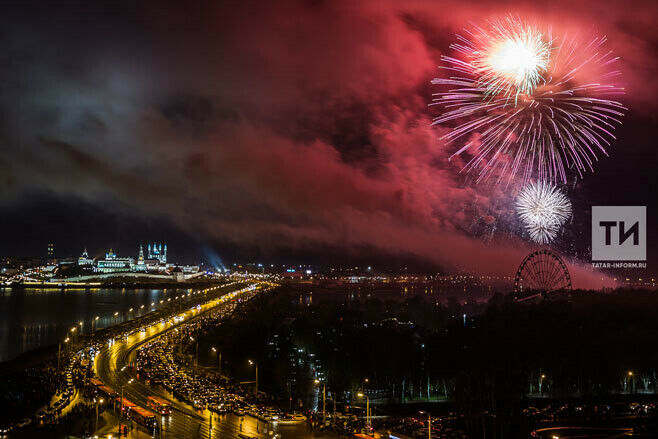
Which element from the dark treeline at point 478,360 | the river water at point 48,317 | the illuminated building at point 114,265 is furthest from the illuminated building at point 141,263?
the dark treeline at point 478,360

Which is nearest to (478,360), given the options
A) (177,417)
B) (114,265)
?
(177,417)

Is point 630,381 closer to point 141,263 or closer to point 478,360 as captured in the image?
point 478,360

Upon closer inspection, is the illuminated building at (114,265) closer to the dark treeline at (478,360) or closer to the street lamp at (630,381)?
the dark treeline at (478,360)

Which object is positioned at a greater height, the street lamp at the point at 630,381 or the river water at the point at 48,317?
the street lamp at the point at 630,381

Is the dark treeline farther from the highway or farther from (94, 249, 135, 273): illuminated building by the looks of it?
(94, 249, 135, 273): illuminated building

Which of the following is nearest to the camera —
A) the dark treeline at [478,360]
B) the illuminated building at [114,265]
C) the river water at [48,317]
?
the dark treeline at [478,360]

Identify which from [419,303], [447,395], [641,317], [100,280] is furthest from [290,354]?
[100,280]

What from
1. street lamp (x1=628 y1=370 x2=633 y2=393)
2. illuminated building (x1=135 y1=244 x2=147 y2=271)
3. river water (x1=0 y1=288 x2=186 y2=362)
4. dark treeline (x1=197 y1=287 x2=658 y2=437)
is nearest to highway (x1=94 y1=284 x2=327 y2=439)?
dark treeline (x1=197 y1=287 x2=658 y2=437)
